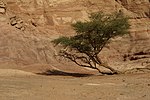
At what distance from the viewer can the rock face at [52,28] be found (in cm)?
4072

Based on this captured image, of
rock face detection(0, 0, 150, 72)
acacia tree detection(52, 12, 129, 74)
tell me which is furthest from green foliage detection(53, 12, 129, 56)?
rock face detection(0, 0, 150, 72)

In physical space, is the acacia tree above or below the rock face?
above

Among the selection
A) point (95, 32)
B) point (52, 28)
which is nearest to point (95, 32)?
point (95, 32)

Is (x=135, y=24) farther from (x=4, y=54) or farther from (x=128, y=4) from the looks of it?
(x=4, y=54)

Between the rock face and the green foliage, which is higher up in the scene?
the green foliage

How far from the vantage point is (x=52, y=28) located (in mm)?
50844

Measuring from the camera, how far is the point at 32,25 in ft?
163

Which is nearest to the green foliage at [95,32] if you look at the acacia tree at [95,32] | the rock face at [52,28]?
the acacia tree at [95,32]

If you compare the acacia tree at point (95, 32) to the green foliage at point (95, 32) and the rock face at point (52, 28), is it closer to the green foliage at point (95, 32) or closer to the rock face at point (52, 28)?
the green foliage at point (95, 32)

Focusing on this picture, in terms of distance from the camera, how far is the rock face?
40725 millimetres

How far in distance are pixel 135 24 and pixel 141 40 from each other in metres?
3.74

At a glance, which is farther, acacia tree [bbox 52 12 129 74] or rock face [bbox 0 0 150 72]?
rock face [bbox 0 0 150 72]

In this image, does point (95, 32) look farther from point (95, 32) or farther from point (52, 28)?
point (52, 28)

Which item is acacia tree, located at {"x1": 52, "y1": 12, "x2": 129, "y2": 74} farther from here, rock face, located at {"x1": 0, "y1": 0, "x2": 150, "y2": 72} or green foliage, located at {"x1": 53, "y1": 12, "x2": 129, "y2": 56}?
rock face, located at {"x1": 0, "y1": 0, "x2": 150, "y2": 72}
